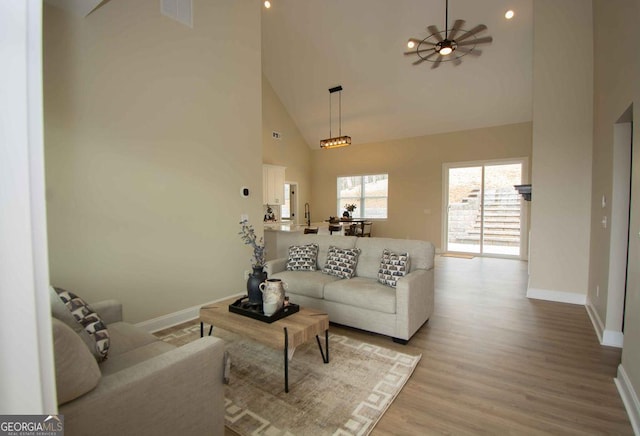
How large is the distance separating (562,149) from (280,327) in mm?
4370

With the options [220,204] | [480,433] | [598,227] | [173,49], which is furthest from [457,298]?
[173,49]

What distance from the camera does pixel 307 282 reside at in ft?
11.3

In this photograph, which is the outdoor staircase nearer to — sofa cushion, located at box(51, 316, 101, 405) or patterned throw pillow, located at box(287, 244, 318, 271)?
patterned throw pillow, located at box(287, 244, 318, 271)

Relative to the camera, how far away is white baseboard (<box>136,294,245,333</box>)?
3229 millimetres

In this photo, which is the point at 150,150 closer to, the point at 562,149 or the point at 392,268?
the point at 392,268

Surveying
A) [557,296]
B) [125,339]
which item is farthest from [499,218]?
[125,339]

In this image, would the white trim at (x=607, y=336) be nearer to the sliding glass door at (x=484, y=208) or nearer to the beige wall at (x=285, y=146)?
the sliding glass door at (x=484, y=208)

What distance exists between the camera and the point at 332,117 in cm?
865

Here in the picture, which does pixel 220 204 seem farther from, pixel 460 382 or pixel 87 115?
pixel 460 382

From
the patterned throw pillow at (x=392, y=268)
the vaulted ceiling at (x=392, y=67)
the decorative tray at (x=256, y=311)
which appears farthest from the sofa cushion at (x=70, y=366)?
the vaulted ceiling at (x=392, y=67)

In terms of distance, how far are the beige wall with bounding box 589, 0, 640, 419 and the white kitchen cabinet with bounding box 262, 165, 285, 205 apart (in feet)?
20.3

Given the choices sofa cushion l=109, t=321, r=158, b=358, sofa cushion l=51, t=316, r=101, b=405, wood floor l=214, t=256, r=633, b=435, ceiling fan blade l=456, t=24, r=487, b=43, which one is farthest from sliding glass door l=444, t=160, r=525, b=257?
sofa cushion l=51, t=316, r=101, b=405

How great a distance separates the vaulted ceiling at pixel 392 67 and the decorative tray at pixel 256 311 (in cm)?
549

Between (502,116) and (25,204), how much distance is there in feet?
27.8
